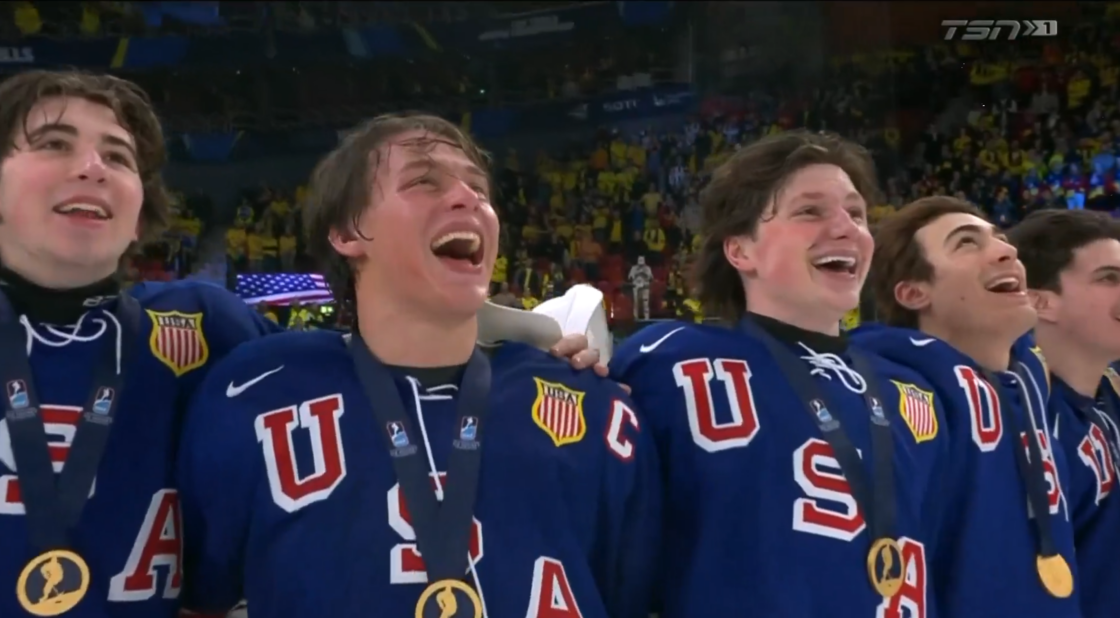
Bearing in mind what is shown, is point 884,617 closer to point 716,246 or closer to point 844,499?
point 844,499

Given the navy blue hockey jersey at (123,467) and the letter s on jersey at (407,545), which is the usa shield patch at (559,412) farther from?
the navy blue hockey jersey at (123,467)

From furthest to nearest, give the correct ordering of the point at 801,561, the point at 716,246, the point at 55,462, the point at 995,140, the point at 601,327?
the point at 995,140
the point at 601,327
the point at 716,246
the point at 801,561
the point at 55,462

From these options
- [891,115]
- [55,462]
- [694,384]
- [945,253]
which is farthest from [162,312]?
[891,115]

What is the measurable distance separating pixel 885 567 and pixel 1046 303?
4.45 ft

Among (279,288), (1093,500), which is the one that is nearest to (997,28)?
(279,288)

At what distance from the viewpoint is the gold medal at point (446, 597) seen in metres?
1.40

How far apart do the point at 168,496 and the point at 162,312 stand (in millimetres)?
360

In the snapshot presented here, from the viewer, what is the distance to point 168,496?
160 centimetres

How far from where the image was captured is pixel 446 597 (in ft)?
4.60

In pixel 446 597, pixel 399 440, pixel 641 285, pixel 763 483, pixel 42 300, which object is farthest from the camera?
pixel 641 285

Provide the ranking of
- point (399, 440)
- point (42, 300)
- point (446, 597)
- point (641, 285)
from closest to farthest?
point (446, 597) → point (399, 440) → point (42, 300) → point (641, 285)

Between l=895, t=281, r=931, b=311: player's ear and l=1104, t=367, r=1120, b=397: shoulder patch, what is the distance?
73 cm

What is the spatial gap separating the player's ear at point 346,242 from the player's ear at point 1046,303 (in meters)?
1.95

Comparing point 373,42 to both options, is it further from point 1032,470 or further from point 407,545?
point 407,545
